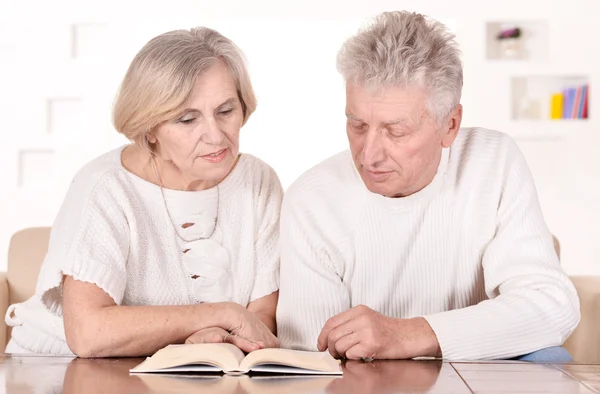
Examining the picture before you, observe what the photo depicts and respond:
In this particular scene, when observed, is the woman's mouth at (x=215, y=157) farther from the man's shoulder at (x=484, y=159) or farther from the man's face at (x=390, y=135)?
the man's shoulder at (x=484, y=159)

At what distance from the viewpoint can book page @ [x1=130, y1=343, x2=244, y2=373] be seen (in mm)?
1551

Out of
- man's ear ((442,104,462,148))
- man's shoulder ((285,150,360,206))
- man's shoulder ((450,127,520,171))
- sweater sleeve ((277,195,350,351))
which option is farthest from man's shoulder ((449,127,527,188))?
sweater sleeve ((277,195,350,351))

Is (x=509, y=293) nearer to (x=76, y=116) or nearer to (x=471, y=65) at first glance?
(x=471, y=65)

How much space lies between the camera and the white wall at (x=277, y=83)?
19.4ft

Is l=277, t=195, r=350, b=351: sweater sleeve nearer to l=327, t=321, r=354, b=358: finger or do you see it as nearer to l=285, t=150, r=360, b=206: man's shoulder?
l=285, t=150, r=360, b=206: man's shoulder

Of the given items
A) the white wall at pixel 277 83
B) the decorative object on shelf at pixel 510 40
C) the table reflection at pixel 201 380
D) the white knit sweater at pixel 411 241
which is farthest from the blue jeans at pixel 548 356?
the decorative object on shelf at pixel 510 40

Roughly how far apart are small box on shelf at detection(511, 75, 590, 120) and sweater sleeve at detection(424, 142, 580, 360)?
162 inches

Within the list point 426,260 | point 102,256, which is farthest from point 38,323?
point 426,260

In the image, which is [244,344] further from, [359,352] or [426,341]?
[426,341]

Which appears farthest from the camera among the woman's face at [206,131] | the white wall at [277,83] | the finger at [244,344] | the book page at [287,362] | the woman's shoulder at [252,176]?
the white wall at [277,83]

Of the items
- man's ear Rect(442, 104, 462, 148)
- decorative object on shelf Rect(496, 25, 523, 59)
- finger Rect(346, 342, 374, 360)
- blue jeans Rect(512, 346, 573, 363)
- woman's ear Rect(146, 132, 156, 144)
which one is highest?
decorative object on shelf Rect(496, 25, 523, 59)

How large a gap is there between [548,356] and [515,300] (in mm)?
136

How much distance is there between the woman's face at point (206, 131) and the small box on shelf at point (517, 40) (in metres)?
4.27

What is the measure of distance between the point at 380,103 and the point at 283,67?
13.8 feet
